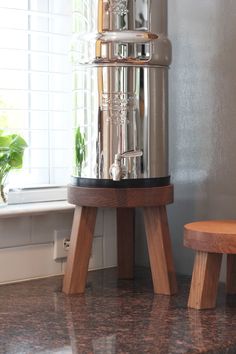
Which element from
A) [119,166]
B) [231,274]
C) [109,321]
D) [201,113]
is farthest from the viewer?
[201,113]

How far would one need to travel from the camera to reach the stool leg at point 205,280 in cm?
143

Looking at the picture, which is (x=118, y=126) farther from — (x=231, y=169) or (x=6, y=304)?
(x=6, y=304)

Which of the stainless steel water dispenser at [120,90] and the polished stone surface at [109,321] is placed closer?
the polished stone surface at [109,321]

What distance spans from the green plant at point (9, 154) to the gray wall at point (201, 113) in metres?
0.40

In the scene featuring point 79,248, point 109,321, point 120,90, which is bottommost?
point 109,321

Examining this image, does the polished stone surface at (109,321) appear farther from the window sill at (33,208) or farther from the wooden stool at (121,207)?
the window sill at (33,208)

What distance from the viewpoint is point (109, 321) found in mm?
1373

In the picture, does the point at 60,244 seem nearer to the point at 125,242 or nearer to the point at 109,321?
the point at 125,242

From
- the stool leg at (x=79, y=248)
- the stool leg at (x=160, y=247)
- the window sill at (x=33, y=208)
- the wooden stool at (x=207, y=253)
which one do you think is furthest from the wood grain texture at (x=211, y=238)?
the window sill at (x=33, y=208)

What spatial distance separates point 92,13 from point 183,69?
0.35 meters

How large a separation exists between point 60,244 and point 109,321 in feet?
1.42

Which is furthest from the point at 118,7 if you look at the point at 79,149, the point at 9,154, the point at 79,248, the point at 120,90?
the point at 79,248

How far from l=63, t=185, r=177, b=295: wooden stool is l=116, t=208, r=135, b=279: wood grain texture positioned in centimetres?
19

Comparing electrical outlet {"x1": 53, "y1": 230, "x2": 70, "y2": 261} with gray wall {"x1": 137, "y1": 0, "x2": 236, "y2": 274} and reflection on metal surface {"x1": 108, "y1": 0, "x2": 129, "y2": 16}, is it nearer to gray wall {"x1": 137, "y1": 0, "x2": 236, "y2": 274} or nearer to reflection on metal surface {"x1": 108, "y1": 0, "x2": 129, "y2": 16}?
gray wall {"x1": 137, "y1": 0, "x2": 236, "y2": 274}
